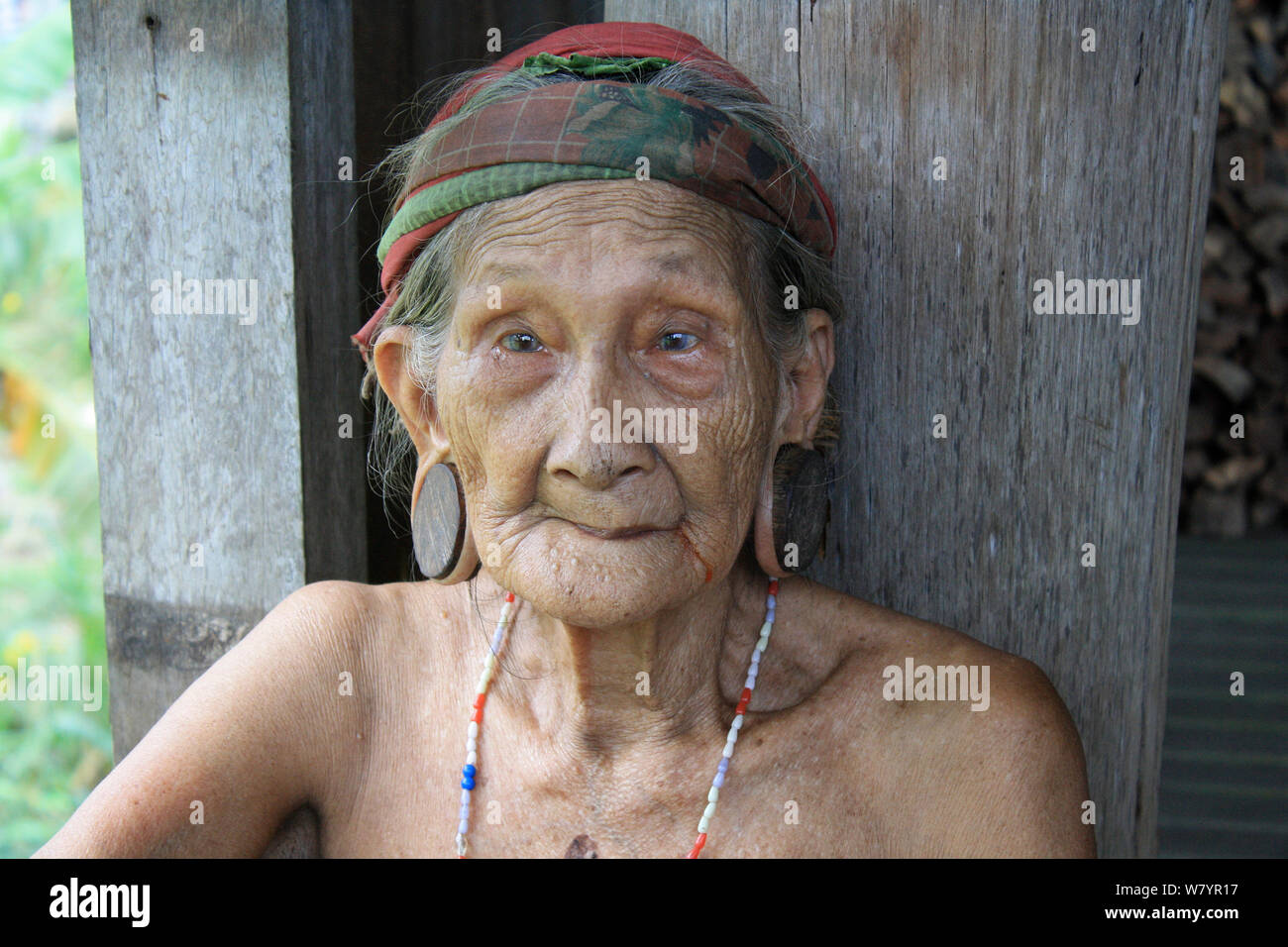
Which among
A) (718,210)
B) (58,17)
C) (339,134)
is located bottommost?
(718,210)

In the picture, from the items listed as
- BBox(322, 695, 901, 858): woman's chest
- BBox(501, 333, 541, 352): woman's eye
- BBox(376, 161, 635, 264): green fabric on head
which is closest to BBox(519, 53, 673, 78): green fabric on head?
BBox(376, 161, 635, 264): green fabric on head

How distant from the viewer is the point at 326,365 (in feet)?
7.95

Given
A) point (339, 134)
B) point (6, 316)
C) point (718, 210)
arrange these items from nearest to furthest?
point (718, 210), point (339, 134), point (6, 316)

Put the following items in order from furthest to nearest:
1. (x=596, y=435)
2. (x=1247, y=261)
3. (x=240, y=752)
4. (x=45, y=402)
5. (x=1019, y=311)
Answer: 1. (x=1247, y=261)
2. (x=45, y=402)
3. (x=1019, y=311)
4. (x=240, y=752)
5. (x=596, y=435)

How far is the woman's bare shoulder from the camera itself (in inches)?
73.3

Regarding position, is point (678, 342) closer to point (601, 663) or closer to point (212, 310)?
point (601, 663)

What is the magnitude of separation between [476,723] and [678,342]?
0.84 metres

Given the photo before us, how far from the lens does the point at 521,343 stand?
1.85 m

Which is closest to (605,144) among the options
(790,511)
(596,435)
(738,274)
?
(738,274)

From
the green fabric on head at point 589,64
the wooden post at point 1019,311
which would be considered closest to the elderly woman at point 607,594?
the green fabric on head at point 589,64

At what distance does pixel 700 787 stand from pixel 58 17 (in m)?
5.94

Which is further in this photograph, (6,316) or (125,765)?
(6,316)

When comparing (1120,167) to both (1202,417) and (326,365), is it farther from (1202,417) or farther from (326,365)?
(1202,417)

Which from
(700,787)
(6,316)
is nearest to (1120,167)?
(700,787)
